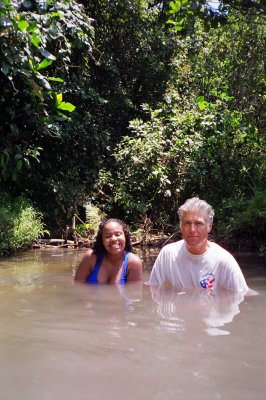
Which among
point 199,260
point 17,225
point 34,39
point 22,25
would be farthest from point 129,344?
point 34,39

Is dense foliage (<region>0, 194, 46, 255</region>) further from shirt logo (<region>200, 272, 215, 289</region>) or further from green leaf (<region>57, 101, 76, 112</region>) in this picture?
shirt logo (<region>200, 272, 215, 289</region>)

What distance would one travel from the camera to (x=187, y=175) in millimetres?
9977

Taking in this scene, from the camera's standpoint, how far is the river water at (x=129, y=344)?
Answer: 7.20 feet

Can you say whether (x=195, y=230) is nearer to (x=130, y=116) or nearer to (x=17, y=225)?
(x=17, y=225)

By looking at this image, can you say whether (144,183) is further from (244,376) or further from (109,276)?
(244,376)

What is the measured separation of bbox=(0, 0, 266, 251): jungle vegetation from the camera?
8.16 meters

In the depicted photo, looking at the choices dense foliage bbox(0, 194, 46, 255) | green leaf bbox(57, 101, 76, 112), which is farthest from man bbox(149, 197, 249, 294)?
green leaf bbox(57, 101, 76, 112)

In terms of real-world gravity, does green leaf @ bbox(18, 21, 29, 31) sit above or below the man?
above

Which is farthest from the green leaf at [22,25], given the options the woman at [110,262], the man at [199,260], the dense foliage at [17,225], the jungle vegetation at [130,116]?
the man at [199,260]

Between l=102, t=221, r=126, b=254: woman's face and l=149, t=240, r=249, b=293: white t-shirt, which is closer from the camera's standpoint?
l=149, t=240, r=249, b=293: white t-shirt

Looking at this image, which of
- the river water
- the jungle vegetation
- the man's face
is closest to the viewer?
the river water

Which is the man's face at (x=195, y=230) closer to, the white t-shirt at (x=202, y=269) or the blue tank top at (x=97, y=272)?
the white t-shirt at (x=202, y=269)

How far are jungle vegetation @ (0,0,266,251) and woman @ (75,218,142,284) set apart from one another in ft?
8.11

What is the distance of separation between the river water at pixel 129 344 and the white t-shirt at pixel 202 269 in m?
0.12
